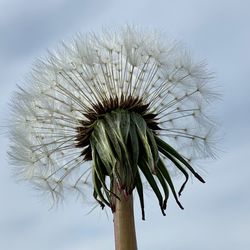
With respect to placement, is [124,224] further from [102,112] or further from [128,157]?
[102,112]

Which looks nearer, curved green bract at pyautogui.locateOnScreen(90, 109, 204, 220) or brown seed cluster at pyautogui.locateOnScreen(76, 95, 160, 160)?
curved green bract at pyautogui.locateOnScreen(90, 109, 204, 220)

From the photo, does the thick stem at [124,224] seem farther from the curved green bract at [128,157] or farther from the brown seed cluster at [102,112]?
the brown seed cluster at [102,112]

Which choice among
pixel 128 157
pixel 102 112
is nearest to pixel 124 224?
pixel 128 157

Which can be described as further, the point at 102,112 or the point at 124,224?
the point at 102,112

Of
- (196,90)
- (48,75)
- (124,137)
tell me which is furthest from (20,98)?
(196,90)

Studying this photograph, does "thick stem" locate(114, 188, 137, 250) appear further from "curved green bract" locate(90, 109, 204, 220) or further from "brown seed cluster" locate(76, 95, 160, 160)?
"brown seed cluster" locate(76, 95, 160, 160)
